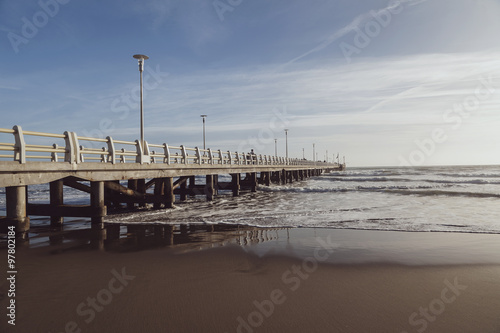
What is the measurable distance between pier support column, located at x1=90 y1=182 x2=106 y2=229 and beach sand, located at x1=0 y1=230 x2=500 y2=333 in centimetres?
364

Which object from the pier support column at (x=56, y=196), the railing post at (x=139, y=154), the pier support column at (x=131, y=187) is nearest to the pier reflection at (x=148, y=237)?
the pier support column at (x=56, y=196)

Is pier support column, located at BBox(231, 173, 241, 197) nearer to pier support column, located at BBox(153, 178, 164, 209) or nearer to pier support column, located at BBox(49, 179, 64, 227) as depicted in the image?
pier support column, located at BBox(153, 178, 164, 209)

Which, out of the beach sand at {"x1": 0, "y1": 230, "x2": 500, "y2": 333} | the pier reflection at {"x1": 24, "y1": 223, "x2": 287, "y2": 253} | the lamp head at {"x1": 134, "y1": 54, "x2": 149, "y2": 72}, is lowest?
the beach sand at {"x1": 0, "y1": 230, "x2": 500, "y2": 333}

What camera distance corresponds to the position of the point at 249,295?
14.5 feet

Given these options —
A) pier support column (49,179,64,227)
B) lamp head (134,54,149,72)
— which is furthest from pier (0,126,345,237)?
lamp head (134,54,149,72)

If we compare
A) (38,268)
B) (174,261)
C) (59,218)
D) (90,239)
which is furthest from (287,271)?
(59,218)

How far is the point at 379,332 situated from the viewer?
341cm

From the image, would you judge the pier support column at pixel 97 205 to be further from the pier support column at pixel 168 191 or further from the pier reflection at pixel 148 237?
the pier support column at pixel 168 191

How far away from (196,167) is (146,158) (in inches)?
181

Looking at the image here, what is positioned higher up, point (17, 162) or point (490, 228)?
point (17, 162)

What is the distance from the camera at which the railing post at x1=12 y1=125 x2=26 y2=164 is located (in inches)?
294

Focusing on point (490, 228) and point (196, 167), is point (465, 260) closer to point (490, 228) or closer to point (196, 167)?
point (490, 228)

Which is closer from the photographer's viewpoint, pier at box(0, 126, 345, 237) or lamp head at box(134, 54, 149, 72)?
pier at box(0, 126, 345, 237)

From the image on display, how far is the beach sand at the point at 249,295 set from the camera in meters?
3.61
